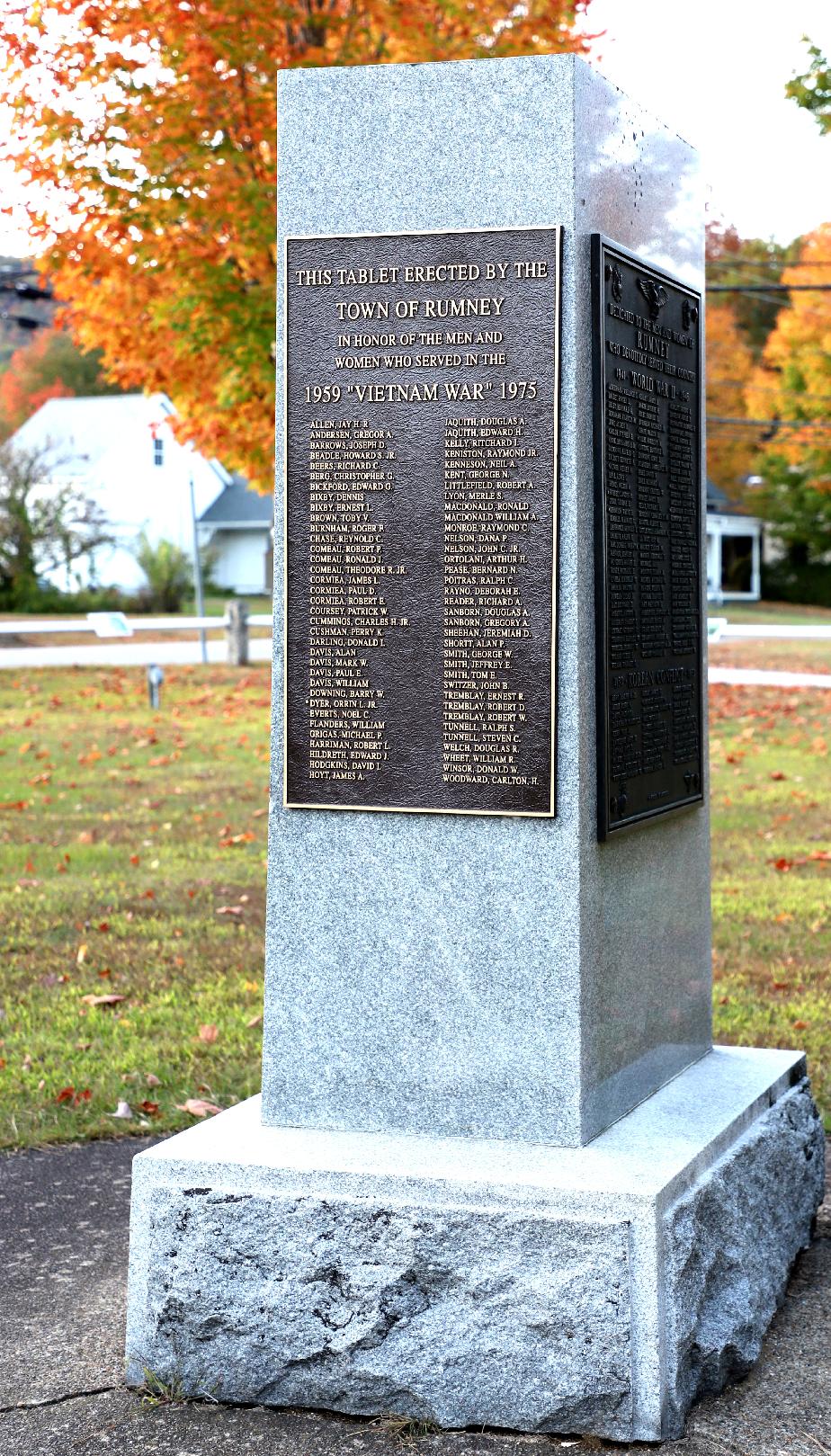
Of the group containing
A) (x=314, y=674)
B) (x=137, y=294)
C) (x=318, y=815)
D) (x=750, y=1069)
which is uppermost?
(x=137, y=294)

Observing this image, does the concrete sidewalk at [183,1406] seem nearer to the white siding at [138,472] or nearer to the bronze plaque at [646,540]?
the bronze plaque at [646,540]

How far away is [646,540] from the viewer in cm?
462

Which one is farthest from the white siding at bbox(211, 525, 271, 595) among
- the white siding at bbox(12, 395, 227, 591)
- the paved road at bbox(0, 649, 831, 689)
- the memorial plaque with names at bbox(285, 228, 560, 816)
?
the memorial plaque with names at bbox(285, 228, 560, 816)

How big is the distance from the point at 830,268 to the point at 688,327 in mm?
39913

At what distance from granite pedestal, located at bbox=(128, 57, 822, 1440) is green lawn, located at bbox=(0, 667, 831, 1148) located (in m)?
1.75

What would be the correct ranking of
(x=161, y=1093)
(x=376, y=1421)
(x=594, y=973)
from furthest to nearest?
1. (x=161, y=1093)
2. (x=594, y=973)
3. (x=376, y=1421)

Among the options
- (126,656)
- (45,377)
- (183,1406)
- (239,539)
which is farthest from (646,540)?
(45,377)

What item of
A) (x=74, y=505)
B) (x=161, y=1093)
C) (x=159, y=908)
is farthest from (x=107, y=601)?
(x=161, y=1093)

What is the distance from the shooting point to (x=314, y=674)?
440cm

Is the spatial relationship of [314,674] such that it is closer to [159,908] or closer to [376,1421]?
[376,1421]

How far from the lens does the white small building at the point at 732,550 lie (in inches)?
2308

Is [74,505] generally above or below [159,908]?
above

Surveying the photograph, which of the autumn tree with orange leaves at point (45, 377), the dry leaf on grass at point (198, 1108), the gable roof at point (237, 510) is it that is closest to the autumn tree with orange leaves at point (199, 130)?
the dry leaf on grass at point (198, 1108)

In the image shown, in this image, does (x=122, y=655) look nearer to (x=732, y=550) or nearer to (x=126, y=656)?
(x=126, y=656)
